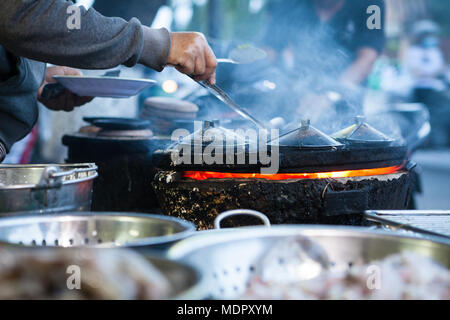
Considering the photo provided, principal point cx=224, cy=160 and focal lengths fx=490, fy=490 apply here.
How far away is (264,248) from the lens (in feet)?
3.73

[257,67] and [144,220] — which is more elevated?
[257,67]

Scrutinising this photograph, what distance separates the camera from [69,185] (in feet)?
4.66

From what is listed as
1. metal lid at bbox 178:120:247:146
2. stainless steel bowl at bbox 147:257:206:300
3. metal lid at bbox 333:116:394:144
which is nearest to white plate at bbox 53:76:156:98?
metal lid at bbox 178:120:247:146

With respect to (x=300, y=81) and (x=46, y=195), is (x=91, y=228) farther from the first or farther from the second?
(x=300, y=81)

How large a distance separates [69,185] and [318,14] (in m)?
4.32

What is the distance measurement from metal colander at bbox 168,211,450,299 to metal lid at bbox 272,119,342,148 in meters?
1.03

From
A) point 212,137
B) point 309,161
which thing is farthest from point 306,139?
point 212,137

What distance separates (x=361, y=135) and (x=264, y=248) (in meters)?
1.55

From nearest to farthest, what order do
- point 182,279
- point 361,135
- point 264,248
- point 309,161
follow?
1. point 182,279
2. point 264,248
3. point 309,161
4. point 361,135

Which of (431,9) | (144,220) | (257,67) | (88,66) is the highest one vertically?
(431,9)

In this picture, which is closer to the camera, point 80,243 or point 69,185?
point 80,243

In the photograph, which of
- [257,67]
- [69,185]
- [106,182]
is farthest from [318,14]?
[69,185]
